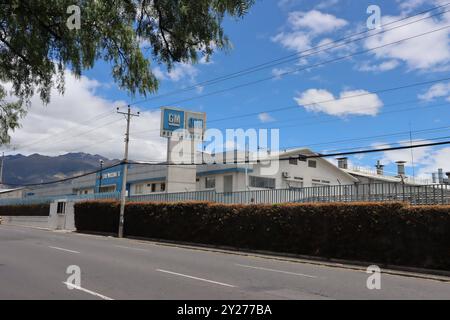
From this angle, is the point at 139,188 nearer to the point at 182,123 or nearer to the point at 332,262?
the point at 182,123

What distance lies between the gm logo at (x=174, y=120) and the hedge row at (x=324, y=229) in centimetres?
1385

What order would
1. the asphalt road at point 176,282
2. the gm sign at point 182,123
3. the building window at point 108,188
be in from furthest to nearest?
the building window at point 108,188 → the gm sign at point 182,123 → the asphalt road at point 176,282

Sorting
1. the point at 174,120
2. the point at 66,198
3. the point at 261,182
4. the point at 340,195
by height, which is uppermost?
the point at 174,120

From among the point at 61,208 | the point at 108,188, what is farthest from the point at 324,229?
the point at 108,188

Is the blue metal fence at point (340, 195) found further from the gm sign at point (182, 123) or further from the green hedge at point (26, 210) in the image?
the green hedge at point (26, 210)

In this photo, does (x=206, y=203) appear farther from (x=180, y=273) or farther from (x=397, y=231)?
(x=180, y=273)

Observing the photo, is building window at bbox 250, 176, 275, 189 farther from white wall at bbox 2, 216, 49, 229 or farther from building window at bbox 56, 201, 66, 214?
white wall at bbox 2, 216, 49, 229

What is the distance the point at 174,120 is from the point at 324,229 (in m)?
25.9

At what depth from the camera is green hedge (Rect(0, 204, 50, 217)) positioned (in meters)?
55.9

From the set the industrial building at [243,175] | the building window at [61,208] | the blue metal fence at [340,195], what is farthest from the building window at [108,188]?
the blue metal fence at [340,195]

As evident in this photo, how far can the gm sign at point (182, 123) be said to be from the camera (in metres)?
44.6

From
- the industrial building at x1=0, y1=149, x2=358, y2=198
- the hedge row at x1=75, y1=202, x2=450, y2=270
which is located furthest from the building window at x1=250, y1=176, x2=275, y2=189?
the hedge row at x1=75, y1=202, x2=450, y2=270

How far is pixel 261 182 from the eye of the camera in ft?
149

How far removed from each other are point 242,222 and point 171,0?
20.2 metres
